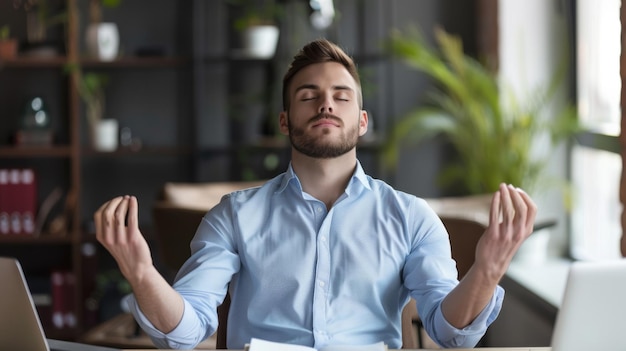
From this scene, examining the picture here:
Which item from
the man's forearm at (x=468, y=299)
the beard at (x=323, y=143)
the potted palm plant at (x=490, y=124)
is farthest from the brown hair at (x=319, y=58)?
the potted palm plant at (x=490, y=124)

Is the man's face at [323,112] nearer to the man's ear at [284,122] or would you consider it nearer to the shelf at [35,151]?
the man's ear at [284,122]

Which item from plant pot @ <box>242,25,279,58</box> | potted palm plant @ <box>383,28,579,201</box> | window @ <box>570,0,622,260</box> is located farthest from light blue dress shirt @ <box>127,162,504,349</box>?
plant pot @ <box>242,25,279,58</box>

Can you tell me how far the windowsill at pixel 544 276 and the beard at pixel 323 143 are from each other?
170 cm

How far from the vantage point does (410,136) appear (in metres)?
5.42

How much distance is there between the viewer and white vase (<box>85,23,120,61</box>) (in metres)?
5.22

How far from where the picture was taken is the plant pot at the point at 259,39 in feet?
17.1

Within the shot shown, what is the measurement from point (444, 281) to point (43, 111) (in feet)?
12.1

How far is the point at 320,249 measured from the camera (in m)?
2.14

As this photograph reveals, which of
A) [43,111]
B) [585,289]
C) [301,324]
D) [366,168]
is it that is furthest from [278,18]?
[585,289]

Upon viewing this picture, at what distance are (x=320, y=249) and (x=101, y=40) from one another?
3.38 m

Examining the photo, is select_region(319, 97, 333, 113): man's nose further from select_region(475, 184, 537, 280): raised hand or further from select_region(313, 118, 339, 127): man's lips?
select_region(475, 184, 537, 280): raised hand

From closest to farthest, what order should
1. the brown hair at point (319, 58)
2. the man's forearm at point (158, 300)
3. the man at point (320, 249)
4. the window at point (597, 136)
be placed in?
the man's forearm at point (158, 300) → the man at point (320, 249) → the brown hair at point (319, 58) → the window at point (597, 136)

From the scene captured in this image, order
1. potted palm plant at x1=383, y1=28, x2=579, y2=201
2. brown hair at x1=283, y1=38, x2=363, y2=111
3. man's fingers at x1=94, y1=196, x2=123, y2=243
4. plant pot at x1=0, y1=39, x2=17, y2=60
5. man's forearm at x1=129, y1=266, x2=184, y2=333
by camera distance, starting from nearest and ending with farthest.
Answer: man's fingers at x1=94, y1=196, x2=123, y2=243, man's forearm at x1=129, y1=266, x2=184, y2=333, brown hair at x1=283, y1=38, x2=363, y2=111, potted palm plant at x1=383, y1=28, x2=579, y2=201, plant pot at x1=0, y1=39, x2=17, y2=60

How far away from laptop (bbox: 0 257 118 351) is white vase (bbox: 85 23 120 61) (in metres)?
3.60
